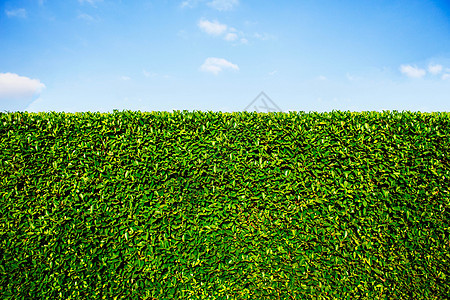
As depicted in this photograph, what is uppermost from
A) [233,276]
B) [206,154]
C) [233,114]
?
[233,114]

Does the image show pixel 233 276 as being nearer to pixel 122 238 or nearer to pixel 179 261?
pixel 179 261

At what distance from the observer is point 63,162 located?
327 centimetres

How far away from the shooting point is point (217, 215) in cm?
327

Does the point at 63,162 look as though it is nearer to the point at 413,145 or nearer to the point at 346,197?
the point at 346,197

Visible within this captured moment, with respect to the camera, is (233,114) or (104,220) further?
(233,114)

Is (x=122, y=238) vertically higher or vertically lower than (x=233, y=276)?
higher

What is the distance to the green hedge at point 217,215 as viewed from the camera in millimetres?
Result: 3215

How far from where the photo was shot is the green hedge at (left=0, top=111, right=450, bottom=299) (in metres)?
3.21

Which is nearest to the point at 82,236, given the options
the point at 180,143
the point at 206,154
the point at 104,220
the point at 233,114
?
the point at 104,220

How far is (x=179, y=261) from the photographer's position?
10.6 ft

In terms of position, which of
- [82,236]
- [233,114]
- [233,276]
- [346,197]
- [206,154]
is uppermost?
[233,114]

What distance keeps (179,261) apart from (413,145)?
4.07 metres

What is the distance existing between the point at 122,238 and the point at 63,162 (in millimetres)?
A: 1493

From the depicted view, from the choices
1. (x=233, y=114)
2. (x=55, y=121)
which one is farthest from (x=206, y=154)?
(x=55, y=121)
